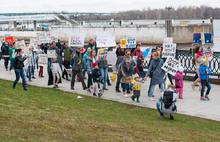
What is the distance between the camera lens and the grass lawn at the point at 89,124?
9062 millimetres

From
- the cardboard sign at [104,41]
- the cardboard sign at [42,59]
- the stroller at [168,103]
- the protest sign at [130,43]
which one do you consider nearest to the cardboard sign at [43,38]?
the cardboard sign at [42,59]

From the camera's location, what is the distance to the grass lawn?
9062mm

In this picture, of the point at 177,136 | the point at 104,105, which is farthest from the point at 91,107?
the point at 177,136

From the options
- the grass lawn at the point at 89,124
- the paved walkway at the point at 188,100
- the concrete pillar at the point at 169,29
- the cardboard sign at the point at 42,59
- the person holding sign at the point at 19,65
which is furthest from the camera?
the concrete pillar at the point at 169,29

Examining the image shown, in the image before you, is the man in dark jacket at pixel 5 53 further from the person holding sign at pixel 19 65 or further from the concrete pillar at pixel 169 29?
the concrete pillar at pixel 169 29

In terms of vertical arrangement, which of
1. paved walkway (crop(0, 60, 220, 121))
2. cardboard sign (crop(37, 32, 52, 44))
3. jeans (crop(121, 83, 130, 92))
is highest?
cardboard sign (crop(37, 32, 52, 44))

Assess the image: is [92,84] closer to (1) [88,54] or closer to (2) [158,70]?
(1) [88,54]

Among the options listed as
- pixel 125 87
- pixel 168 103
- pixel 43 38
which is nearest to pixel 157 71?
pixel 125 87

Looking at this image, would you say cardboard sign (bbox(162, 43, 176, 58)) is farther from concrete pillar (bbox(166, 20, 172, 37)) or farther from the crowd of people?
concrete pillar (bbox(166, 20, 172, 37))

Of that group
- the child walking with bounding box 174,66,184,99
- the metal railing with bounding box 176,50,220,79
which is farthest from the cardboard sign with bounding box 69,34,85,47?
the child walking with bounding box 174,66,184,99

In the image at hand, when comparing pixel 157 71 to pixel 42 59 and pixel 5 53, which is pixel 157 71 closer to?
pixel 42 59

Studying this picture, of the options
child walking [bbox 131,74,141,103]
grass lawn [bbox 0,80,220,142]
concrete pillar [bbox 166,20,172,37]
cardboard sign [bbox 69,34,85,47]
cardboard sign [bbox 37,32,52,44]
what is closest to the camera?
grass lawn [bbox 0,80,220,142]

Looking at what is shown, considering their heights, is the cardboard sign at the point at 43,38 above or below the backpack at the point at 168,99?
above

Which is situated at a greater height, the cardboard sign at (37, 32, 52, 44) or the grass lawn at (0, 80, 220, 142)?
the cardboard sign at (37, 32, 52, 44)
